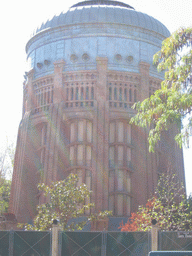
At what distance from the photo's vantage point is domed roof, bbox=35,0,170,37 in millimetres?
40344

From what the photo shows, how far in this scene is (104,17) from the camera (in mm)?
40250

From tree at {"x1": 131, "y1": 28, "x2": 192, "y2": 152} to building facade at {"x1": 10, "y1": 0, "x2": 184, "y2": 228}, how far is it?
1737 centimetres

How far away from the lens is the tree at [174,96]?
1786cm

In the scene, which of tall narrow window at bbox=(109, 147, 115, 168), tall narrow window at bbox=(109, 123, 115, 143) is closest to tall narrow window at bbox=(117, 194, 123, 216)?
tall narrow window at bbox=(109, 147, 115, 168)

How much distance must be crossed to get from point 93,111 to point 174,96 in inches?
789

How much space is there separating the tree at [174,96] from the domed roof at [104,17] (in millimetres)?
21661

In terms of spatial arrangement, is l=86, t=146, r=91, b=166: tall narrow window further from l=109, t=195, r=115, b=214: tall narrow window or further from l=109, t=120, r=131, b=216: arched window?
l=109, t=195, r=115, b=214: tall narrow window

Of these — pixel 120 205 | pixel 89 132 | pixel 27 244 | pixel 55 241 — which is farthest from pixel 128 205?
pixel 27 244

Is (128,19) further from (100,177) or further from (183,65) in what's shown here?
(183,65)

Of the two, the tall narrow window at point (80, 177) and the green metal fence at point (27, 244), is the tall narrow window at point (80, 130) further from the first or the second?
the green metal fence at point (27, 244)

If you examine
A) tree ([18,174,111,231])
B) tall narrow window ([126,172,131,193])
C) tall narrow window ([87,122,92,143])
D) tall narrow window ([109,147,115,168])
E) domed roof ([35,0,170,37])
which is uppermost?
domed roof ([35,0,170,37])

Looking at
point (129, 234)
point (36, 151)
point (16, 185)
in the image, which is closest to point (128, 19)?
point (36, 151)

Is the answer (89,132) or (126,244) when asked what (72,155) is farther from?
(126,244)

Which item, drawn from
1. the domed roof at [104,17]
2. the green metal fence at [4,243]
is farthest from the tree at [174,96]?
the domed roof at [104,17]
